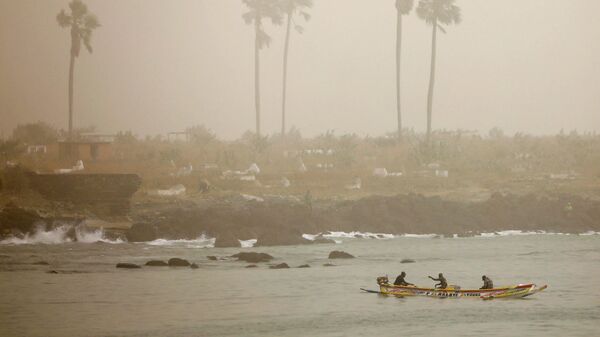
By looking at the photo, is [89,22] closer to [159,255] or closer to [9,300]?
[159,255]

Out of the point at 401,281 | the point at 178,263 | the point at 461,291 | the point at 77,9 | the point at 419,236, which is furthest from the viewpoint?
the point at 77,9

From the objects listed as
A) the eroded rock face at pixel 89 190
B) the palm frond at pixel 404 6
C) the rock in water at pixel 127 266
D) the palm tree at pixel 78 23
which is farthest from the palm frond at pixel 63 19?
the rock in water at pixel 127 266

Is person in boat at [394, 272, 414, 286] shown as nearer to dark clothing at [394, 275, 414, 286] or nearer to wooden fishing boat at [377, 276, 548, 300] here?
dark clothing at [394, 275, 414, 286]

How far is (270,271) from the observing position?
48.5 meters

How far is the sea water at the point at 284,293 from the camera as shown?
37969 mm

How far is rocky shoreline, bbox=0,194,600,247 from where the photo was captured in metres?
59.2

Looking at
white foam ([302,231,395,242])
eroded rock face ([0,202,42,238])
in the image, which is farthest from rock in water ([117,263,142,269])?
white foam ([302,231,395,242])

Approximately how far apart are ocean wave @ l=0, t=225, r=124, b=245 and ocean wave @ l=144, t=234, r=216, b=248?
1.87 metres

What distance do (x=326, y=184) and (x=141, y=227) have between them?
55.1 feet

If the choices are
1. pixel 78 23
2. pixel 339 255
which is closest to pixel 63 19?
pixel 78 23

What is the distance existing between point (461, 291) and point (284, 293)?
6.56 meters

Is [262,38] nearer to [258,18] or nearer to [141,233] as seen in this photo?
[258,18]

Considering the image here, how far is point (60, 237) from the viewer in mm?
59188

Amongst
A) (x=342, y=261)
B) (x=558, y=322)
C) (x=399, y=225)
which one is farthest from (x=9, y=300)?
(x=399, y=225)
